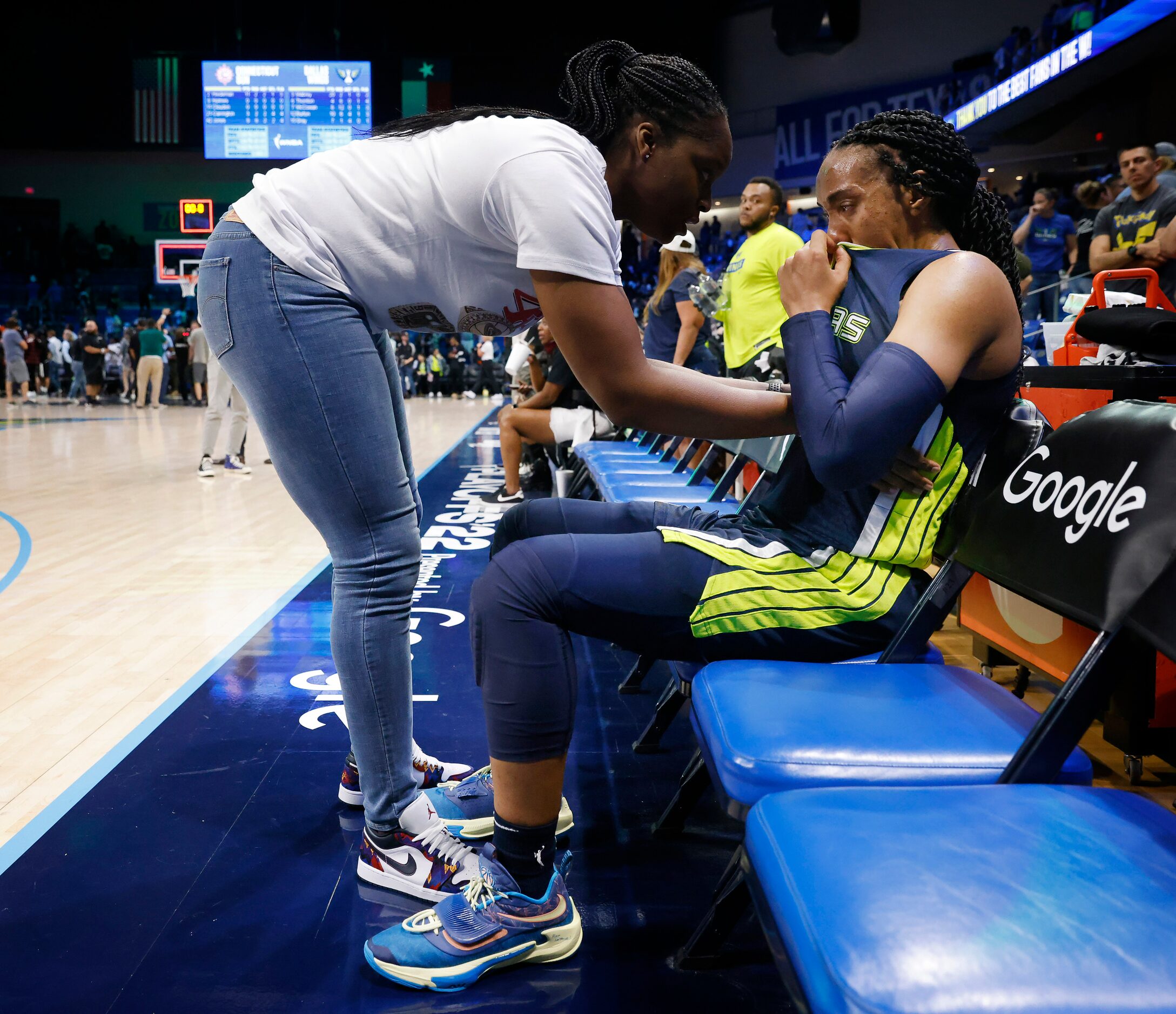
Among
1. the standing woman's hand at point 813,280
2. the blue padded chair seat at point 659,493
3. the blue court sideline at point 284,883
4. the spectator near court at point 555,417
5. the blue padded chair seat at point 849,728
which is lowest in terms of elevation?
the blue court sideline at point 284,883

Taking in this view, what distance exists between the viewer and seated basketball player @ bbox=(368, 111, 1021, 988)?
1271 mm

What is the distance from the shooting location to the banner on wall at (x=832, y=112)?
14.1m

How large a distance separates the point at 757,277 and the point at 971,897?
3.94 metres

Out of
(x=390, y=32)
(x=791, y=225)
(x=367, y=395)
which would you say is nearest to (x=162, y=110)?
(x=390, y=32)

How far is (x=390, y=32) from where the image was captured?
18938mm

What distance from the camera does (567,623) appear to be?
130 cm

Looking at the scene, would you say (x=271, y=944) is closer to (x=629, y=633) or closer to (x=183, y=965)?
(x=183, y=965)

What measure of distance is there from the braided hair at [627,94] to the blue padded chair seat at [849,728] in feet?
2.44

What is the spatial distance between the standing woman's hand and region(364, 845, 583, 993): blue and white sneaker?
0.92m

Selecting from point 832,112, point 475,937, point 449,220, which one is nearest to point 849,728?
point 475,937

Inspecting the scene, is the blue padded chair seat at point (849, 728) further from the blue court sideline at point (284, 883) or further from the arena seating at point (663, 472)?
the arena seating at point (663, 472)

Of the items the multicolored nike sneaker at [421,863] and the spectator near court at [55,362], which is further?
the spectator near court at [55,362]

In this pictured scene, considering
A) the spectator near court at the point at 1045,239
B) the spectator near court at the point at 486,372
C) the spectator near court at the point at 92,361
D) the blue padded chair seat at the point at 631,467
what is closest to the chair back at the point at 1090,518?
the blue padded chair seat at the point at 631,467

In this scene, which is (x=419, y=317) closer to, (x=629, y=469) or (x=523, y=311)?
(x=523, y=311)
